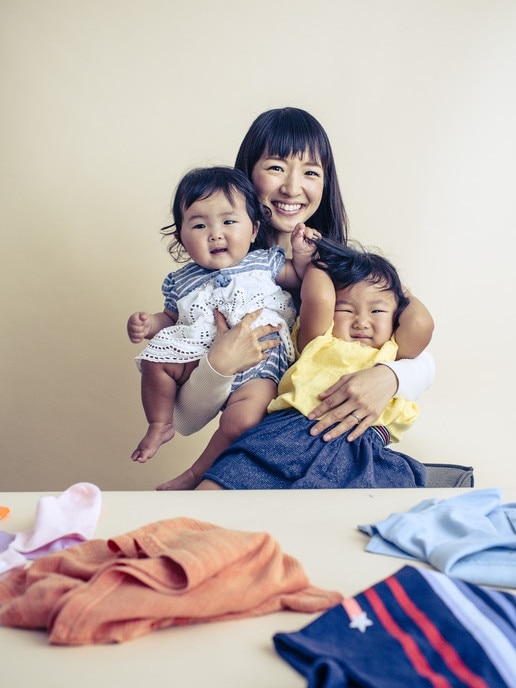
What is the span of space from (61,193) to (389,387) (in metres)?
1.66

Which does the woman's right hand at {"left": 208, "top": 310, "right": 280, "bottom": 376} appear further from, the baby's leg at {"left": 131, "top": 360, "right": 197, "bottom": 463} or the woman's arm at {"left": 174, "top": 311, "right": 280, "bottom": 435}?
the baby's leg at {"left": 131, "top": 360, "right": 197, "bottom": 463}

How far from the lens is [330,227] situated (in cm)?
218

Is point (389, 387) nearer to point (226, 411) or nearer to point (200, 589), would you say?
point (226, 411)

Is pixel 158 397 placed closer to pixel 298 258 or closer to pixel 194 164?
pixel 298 258

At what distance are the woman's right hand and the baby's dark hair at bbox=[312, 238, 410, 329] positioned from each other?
0.18 meters

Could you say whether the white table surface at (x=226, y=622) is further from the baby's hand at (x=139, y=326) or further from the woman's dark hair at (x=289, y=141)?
the woman's dark hair at (x=289, y=141)

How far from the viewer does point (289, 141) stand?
2059 mm

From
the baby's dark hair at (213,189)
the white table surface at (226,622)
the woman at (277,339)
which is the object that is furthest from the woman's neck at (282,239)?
the white table surface at (226,622)

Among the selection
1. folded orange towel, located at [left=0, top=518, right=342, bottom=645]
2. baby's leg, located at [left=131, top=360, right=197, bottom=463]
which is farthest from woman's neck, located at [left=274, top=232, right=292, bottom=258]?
folded orange towel, located at [left=0, top=518, right=342, bottom=645]

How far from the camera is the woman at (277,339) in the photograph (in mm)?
1659

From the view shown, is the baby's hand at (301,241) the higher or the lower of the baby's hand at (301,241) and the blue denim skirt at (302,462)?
the higher

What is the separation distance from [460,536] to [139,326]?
1.08 meters

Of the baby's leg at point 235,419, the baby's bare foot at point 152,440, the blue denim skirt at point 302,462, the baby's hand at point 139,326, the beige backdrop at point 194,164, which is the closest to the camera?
the blue denim skirt at point 302,462

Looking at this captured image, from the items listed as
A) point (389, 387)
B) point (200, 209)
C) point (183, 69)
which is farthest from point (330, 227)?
point (183, 69)
